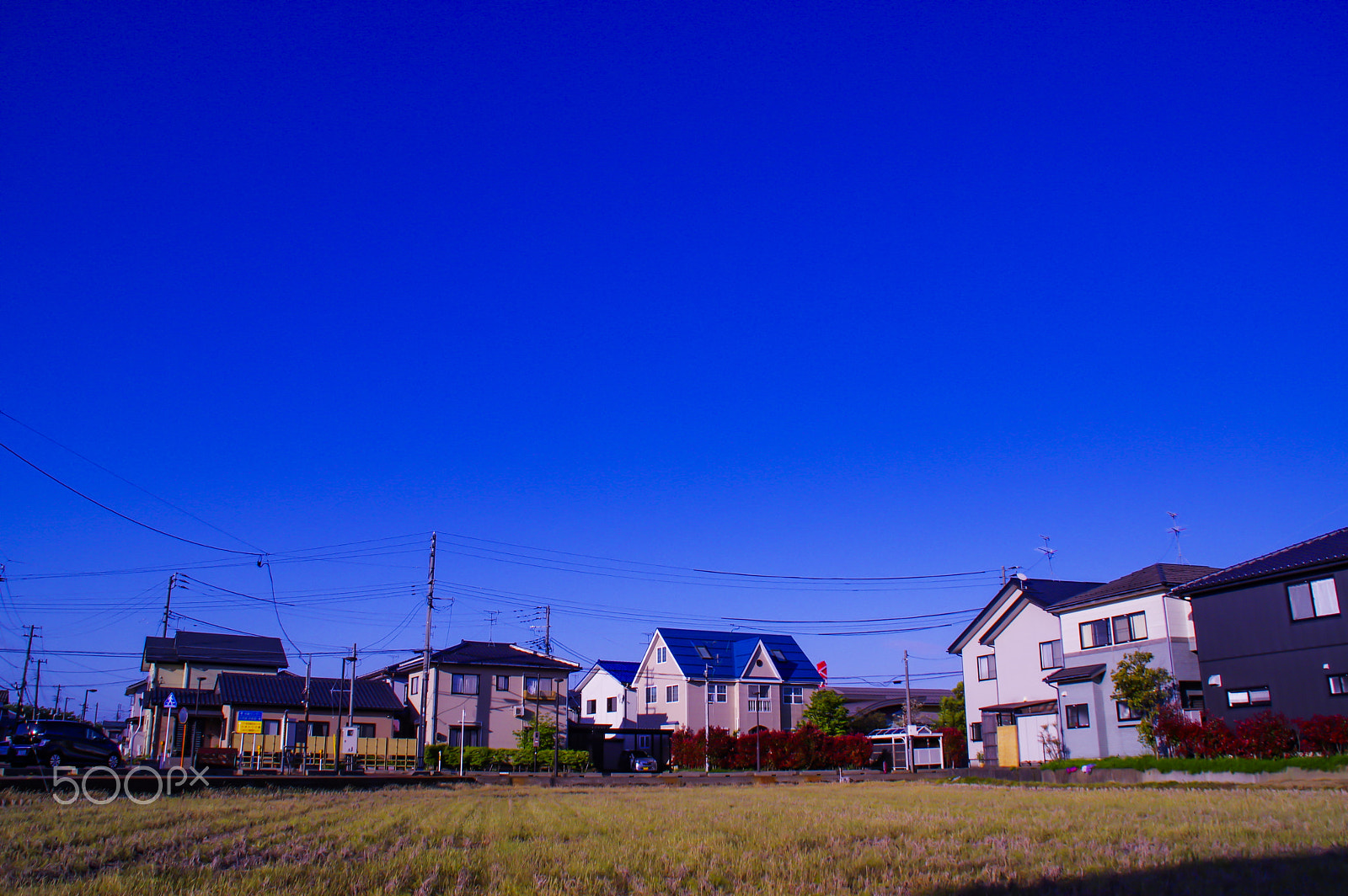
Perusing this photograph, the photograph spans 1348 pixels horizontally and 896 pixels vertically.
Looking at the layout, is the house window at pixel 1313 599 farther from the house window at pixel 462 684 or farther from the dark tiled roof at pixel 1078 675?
the house window at pixel 462 684

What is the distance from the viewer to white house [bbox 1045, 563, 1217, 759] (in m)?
33.2

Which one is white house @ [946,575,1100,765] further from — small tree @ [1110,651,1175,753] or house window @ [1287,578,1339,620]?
house window @ [1287,578,1339,620]

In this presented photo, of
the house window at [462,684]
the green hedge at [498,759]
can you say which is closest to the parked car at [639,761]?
the green hedge at [498,759]

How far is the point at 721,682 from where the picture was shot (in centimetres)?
6112

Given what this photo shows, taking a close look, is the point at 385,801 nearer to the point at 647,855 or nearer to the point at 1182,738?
the point at 647,855

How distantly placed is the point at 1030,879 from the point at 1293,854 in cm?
271

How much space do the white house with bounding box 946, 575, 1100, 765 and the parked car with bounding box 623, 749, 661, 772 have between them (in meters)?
18.4

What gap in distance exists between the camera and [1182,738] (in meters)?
28.2

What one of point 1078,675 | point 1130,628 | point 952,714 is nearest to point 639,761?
point 952,714

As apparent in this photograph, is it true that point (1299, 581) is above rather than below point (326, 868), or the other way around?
above

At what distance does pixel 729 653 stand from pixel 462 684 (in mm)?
19861

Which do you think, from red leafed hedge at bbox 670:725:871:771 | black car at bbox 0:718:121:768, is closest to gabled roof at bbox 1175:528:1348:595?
red leafed hedge at bbox 670:725:871:771

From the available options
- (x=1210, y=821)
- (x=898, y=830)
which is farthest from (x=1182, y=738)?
(x=898, y=830)

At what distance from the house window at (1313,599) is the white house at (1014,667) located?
1162 centimetres
